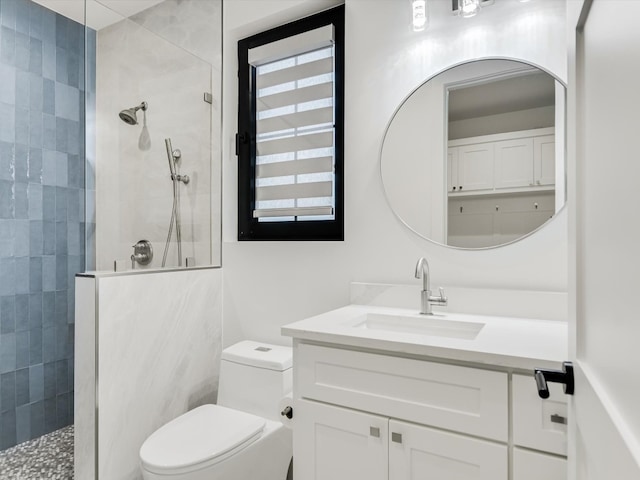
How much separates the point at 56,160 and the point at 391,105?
205cm

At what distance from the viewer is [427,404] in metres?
1.09

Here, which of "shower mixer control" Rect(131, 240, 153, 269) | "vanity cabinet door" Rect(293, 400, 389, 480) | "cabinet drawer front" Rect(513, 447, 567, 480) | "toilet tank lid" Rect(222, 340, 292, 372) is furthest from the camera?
"shower mixer control" Rect(131, 240, 153, 269)

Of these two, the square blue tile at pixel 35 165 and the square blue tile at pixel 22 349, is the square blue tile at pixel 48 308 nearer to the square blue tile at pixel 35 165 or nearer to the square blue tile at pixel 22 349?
the square blue tile at pixel 22 349

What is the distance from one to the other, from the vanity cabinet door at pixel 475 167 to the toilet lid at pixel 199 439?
51.1 inches

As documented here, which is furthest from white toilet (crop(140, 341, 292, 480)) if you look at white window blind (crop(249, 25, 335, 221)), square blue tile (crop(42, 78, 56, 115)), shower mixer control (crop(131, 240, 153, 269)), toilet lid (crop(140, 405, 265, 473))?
square blue tile (crop(42, 78, 56, 115))

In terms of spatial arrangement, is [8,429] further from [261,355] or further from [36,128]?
[36,128]

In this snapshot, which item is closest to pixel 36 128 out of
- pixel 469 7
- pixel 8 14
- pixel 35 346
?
pixel 8 14

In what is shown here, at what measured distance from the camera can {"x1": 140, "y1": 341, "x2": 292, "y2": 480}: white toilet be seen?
1374 millimetres

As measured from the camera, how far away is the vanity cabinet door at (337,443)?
115 cm

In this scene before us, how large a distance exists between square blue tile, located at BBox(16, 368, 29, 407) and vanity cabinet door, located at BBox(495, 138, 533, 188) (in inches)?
105

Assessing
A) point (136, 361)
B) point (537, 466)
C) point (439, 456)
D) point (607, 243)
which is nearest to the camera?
point (607, 243)

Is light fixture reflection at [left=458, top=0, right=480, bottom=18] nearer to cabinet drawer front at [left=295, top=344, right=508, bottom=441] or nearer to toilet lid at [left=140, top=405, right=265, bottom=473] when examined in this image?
cabinet drawer front at [left=295, top=344, right=508, bottom=441]

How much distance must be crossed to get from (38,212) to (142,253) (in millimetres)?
944

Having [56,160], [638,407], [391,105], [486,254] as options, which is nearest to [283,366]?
[486,254]
